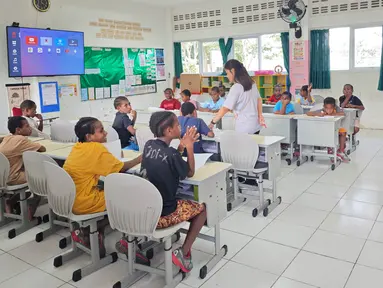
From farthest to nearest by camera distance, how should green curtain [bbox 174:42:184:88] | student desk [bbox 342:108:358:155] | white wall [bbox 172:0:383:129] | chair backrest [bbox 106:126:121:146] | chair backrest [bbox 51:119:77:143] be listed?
green curtain [bbox 174:42:184:88], white wall [bbox 172:0:383:129], student desk [bbox 342:108:358:155], chair backrest [bbox 51:119:77:143], chair backrest [bbox 106:126:121:146]

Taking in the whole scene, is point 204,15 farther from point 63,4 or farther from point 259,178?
point 259,178

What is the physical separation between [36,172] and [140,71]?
21.4 feet

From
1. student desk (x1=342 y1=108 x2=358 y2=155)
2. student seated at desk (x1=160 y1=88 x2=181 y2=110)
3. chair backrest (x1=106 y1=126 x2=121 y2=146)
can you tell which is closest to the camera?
chair backrest (x1=106 y1=126 x2=121 y2=146)

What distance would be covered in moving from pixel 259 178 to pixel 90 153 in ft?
6.08

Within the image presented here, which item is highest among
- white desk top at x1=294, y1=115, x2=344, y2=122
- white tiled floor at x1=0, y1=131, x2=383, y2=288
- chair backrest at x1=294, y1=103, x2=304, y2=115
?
chair backrest at x1=294, y1=103, x2=304, y2=115

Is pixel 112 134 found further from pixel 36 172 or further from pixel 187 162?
pixel 187 162

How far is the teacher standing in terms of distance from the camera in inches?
160

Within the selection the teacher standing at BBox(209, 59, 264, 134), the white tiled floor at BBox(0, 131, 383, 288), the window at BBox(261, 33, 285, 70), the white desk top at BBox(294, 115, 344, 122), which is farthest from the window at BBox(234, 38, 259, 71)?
the white tiled floor at BBox(0, 131, 383, 288)

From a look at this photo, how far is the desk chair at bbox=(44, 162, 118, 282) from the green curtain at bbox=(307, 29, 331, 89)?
22.7 feet

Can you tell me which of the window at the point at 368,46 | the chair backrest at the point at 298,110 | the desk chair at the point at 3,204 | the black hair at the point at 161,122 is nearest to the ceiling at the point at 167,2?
the window at the point at 368,46

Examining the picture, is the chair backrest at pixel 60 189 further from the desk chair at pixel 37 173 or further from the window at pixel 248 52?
the window at pixel 248 52

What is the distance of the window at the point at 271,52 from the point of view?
352 inches

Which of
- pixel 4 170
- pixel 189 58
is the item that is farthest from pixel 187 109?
pixel 189 58

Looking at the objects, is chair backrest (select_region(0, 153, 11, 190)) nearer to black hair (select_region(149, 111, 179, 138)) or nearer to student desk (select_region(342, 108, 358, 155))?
black hair (select_region(149, 111, 179, 138))
